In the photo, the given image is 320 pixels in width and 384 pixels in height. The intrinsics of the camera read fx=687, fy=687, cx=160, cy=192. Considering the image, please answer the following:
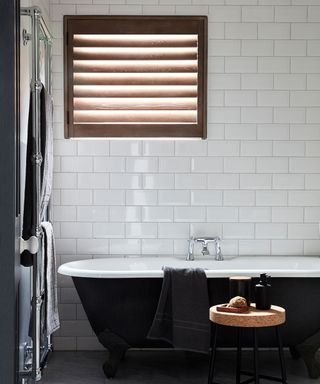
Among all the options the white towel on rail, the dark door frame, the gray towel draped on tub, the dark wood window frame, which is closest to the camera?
the dark door frame

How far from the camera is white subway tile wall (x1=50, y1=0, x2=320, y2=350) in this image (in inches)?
219

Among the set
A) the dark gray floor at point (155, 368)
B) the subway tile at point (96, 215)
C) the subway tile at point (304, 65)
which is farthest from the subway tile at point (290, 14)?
the dark gray floor at point (155, 368)

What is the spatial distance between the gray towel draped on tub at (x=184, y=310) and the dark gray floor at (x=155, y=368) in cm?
Answer: 31

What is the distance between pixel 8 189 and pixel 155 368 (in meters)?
2.02

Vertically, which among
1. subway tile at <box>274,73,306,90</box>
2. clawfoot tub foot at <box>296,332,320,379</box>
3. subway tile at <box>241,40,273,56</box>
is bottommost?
clawfoot tub foot at <box>296,332,320,379</box>

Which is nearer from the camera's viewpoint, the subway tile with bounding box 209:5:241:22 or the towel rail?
the towel rail

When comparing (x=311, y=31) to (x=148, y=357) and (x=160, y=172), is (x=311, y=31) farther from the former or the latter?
(x=148, y=357)

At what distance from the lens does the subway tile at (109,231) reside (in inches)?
219

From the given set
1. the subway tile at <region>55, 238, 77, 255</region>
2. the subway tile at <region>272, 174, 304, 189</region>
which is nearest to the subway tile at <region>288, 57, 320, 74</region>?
the subway tile at <region>272, 174, 304, 189</region>

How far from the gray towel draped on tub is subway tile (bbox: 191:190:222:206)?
3.45ft

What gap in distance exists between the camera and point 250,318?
3791mm

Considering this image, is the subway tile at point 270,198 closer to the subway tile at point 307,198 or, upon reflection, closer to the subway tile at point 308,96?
the subway tile at point 307,198

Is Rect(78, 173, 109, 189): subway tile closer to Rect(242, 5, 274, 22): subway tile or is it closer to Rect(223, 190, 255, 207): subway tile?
Rect(223, 190, 255, 207): subway tile

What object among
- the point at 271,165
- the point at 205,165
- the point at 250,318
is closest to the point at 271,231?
the point at 271,165
